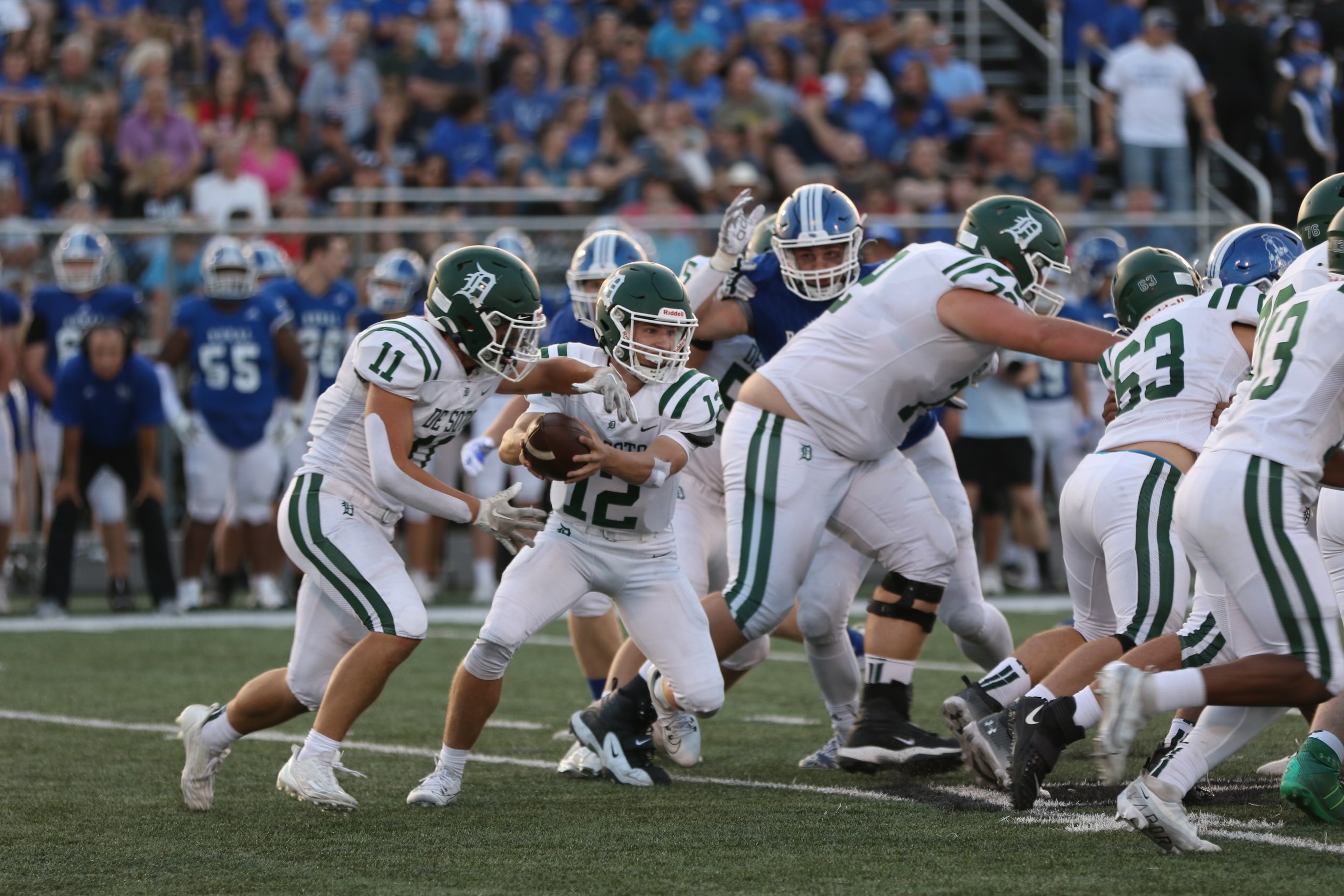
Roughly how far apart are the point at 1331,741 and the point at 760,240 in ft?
8.40

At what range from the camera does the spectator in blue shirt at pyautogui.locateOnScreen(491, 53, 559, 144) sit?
41.5 feet

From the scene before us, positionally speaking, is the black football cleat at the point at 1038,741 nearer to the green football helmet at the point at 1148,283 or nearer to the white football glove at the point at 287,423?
the green football helmet at the point at 1148,283

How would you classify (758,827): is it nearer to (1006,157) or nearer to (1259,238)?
(1259,238)

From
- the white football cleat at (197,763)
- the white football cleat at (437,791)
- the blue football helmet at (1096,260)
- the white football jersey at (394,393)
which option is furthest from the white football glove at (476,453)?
the blue football helmet at (1096,260)

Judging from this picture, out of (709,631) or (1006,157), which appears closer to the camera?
(709,631)

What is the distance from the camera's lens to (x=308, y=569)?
4.65 meters

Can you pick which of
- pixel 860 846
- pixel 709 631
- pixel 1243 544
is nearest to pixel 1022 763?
pixel 860 846

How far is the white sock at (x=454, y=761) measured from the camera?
471 cm

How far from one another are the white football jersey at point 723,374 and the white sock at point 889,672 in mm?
924

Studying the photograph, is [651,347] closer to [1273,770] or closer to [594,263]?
[594,263]

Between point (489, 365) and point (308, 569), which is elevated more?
point (489, 365)

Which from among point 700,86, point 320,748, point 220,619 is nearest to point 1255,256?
point 320,748

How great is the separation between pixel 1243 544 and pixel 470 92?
9574mm

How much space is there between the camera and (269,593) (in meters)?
9.84
